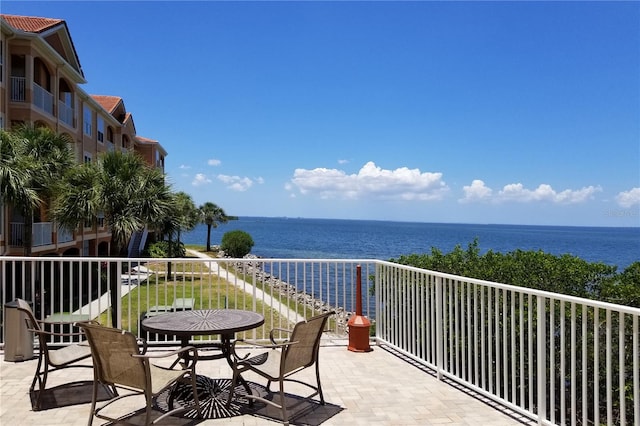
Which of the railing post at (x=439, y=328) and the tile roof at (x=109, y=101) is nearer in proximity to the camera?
the railing post at (x=439, y=328)

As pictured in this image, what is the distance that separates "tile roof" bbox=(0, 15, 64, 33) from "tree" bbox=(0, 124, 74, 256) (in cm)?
549

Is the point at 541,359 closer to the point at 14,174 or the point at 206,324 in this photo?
the point at 206,324

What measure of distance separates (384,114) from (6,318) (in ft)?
82.4

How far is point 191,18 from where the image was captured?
36.9ft

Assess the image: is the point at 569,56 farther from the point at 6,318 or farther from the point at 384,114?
the point at 6,318

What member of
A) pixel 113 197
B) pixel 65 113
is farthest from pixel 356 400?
pixel 65 113

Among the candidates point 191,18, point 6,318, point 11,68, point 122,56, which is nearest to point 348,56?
point 191,18

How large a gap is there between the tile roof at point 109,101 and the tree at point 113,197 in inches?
662

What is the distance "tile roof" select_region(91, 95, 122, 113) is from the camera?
2892 cm

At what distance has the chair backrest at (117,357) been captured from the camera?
9.66ft

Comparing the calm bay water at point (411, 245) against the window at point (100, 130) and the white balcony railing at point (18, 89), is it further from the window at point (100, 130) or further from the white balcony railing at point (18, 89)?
the white balcony railing at point (18, 89)

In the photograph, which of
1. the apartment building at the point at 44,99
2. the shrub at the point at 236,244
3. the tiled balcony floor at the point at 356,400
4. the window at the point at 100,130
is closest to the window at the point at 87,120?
the apartment building at the point at 44,99

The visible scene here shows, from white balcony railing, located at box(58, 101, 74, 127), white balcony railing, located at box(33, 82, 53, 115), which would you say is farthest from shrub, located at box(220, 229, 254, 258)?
white balcony railing, located at box(33, 82, 53, 115)

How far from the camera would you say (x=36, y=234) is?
15969mm
